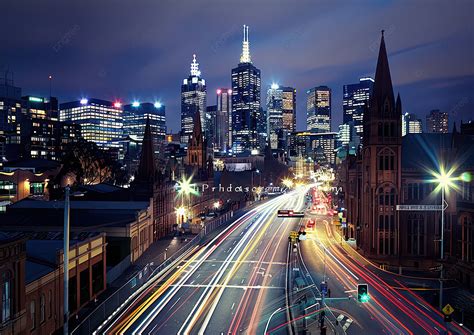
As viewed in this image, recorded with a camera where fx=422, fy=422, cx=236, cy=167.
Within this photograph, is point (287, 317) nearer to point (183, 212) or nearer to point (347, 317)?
point (347, 317)

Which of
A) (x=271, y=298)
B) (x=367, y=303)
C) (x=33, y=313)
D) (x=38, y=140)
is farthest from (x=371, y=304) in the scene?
(x=38, y=140)

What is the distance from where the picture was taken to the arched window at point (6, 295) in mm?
23094

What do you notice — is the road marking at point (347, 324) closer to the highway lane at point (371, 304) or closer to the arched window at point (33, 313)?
the highway lane at point (371, 304)

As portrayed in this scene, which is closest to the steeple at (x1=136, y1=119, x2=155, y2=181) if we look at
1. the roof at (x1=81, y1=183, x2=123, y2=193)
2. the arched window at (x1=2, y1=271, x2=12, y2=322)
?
the roof at (x1=81, y1=183, x2=123, y2=193)

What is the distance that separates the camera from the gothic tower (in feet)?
181

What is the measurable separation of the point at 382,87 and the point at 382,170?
11.3 metres

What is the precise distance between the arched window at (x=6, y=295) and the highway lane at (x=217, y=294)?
312 inches

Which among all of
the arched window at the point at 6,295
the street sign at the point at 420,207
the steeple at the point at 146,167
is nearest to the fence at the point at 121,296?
the arched window at the point at 6,295

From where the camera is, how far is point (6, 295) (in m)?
23.4

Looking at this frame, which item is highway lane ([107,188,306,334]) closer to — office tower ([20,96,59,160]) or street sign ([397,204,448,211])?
street sign ([397,204,448,211])

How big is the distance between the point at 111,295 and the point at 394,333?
895 inches

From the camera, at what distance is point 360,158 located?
62.2 m

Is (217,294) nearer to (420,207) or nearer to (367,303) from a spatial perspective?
(367,303)

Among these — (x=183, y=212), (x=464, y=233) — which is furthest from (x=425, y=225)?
(x=183, y=212)
